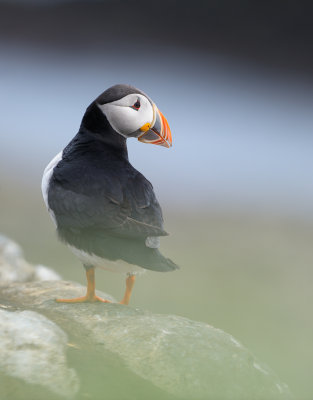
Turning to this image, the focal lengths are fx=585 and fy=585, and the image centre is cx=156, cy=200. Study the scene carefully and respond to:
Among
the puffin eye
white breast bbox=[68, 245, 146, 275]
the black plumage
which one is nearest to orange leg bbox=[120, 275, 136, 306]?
white breast bbox=[68, 245, 146, 275]

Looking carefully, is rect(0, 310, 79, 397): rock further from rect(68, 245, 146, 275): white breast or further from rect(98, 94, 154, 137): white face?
rect(98, 94, 154, 137): white face

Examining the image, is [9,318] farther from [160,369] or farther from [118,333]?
[160,369]

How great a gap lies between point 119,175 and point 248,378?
971 mm

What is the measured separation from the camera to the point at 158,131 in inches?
102

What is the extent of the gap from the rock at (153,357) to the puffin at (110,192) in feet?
0.71

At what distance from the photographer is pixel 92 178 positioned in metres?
2.44

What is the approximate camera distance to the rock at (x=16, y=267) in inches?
147

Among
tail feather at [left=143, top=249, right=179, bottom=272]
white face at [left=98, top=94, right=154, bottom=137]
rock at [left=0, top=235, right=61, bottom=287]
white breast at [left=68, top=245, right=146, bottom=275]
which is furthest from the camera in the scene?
rock at [left=0, top=235, right=61, bottom=287]

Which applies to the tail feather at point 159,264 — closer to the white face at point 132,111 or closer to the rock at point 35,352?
the rock at point 35,352

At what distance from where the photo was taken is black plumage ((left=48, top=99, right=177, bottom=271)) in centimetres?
232

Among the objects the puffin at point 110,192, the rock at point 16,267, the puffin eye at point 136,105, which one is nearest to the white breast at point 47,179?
the puffin at point 110,192

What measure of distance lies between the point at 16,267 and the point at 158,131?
1710 millimetres

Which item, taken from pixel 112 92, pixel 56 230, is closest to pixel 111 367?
pixel 56 230

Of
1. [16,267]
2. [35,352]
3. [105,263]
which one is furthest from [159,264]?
[16,267]
